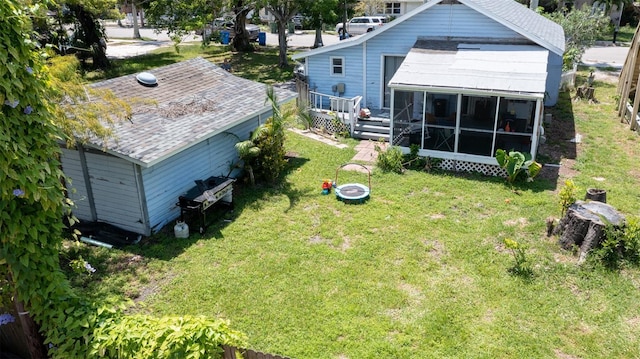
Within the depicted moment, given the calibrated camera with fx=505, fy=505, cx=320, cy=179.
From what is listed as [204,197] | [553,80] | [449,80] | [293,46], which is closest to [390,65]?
[449,80]

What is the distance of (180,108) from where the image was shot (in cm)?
1362

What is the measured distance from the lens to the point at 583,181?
46.1 feet

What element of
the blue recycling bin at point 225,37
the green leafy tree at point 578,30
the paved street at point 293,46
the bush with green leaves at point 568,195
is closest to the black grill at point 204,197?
the bush with green leaves at point 568,195

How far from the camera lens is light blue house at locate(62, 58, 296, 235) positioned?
11289 mm

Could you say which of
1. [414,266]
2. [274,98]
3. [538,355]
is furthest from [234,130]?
[538,355]

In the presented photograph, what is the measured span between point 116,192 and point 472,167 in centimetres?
994

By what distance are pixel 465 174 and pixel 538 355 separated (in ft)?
25.9

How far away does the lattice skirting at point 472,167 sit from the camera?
583 inches

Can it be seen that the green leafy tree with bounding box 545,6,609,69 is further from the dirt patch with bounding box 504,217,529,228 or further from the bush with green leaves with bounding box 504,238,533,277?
the bush with green leaves with bounding box 504,238,533,277

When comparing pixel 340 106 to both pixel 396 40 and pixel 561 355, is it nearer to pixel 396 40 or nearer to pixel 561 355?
pixel 396 40

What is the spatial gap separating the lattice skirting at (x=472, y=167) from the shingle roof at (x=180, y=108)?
5.34 meters

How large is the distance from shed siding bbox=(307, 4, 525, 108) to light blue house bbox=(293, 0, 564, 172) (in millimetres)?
35

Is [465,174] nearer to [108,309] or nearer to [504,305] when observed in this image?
[504,305]

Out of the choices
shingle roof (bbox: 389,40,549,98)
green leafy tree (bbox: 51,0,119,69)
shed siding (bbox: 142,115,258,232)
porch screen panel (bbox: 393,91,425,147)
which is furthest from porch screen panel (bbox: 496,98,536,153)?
green leafy tree (bbox: 51,0,119,69)
